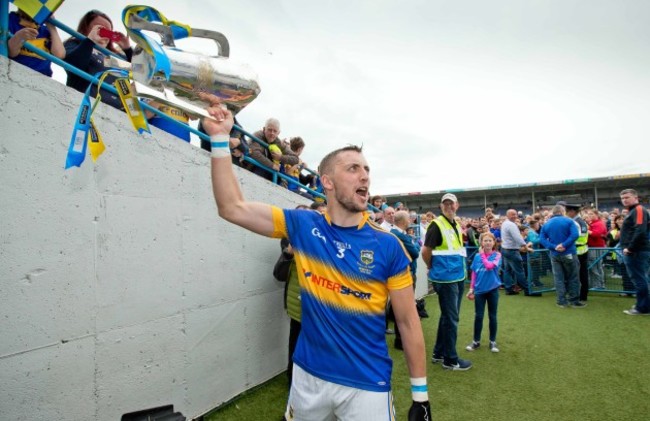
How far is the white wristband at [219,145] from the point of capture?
1.74 metres

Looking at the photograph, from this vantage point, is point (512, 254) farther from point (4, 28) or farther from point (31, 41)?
point (4, 28)

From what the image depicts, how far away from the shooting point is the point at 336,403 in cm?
184

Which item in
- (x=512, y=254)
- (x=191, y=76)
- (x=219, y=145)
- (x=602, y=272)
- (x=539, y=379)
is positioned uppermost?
(x=191, y=76)

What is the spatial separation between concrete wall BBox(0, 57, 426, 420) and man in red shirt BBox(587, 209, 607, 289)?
10.2 meters

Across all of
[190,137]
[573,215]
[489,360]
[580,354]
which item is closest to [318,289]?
[190,137]

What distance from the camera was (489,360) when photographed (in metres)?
5.05

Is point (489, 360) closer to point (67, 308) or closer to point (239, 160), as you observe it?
point (239, 160)

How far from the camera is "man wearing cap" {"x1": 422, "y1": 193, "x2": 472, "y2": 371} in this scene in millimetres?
4590

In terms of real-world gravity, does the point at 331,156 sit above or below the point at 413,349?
above

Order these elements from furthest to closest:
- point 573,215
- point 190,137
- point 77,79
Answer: point 573,215, point 190,137, point 77,79

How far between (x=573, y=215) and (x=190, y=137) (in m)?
8.98

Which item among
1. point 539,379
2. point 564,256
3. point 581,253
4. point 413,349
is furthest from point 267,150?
point 581,253

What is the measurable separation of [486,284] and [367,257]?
3974 mm

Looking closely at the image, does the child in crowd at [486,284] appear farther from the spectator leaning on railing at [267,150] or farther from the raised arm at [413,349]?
the raised arm at [413,349]
